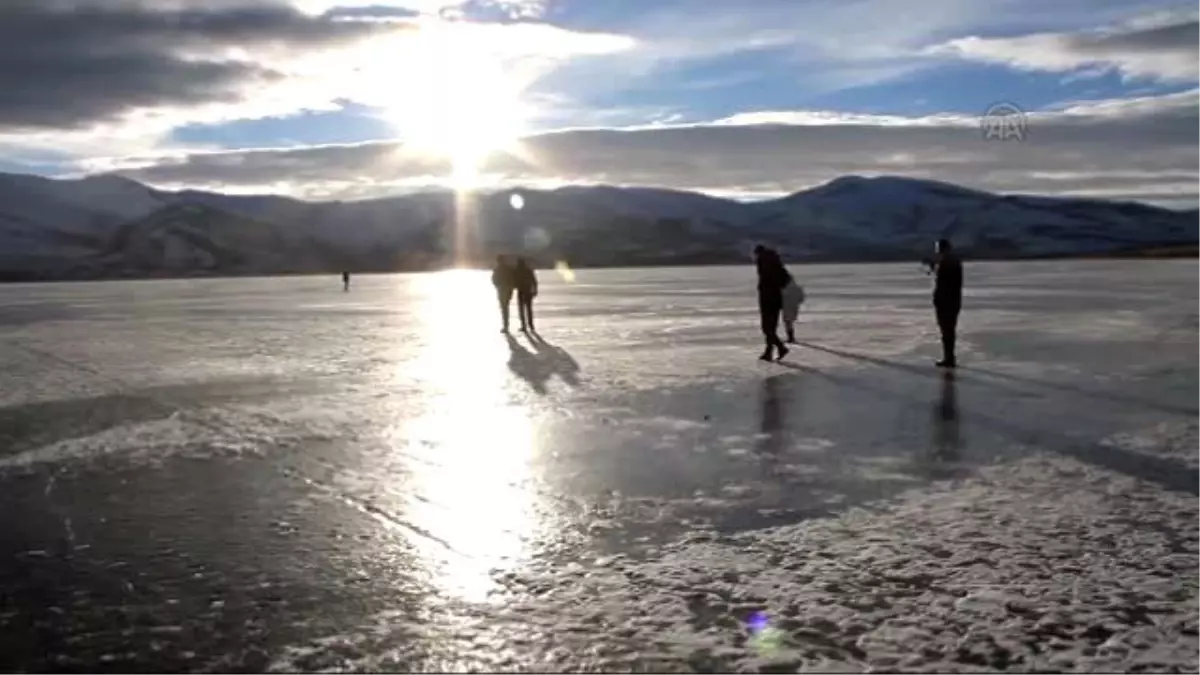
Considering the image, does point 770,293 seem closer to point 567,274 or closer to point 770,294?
point 770,294

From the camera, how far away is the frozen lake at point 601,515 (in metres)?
4.73

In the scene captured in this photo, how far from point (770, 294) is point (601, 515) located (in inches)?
400

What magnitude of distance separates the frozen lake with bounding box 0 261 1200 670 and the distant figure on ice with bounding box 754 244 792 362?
95cm

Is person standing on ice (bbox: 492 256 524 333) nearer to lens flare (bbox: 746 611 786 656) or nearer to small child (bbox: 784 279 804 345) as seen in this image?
small child (bbox: 784 279 804 345)

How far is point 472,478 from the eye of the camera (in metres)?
8.12

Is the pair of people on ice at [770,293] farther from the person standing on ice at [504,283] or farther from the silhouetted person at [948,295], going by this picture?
the person standing on ice at [504,283]

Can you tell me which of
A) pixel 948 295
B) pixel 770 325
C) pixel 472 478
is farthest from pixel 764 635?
pixel 770 325

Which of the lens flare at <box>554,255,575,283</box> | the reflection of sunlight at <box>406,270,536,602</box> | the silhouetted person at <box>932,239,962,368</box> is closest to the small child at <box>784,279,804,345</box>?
the silhouetted person at <box>932,239,962,368</box>

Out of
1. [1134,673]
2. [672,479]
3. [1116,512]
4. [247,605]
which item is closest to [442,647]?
[247,605]

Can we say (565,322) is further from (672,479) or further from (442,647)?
(442,647)

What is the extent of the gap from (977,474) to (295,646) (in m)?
5.20

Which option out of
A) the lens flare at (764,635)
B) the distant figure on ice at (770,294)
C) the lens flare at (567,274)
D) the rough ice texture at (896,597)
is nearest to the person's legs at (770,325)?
the distant figure on ice at (770,294)

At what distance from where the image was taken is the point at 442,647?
4.62 metres

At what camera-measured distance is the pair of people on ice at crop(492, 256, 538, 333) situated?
22.8m
